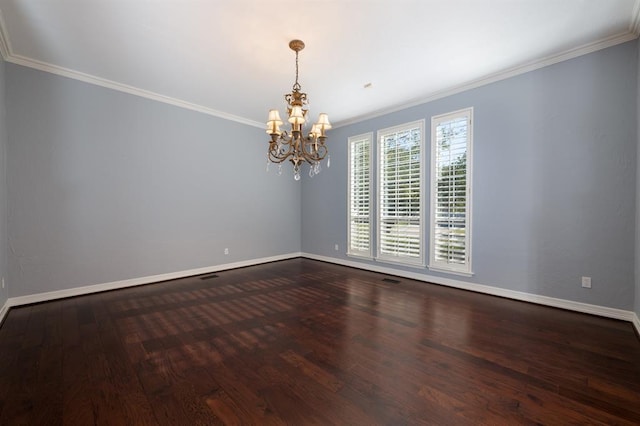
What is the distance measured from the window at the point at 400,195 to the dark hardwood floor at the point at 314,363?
4.19ft

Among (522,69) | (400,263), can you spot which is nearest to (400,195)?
(400,263)

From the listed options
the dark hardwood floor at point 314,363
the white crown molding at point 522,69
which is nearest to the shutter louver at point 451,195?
the white crown molding at point 522,69

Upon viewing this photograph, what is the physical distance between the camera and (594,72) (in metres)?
3.09

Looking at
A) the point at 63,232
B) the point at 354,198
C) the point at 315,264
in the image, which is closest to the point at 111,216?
the point at 63,232

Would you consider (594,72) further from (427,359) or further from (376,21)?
(427,359)

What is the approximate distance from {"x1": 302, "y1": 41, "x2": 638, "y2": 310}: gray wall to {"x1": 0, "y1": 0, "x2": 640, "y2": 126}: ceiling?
302 millimetres

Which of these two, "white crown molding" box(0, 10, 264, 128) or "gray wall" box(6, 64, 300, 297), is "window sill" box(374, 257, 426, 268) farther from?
"white crown molding" box(0, 10, 264, 128)

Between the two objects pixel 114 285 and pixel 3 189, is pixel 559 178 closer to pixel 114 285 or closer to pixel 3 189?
pixel 114 285

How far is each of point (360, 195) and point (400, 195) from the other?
3.05ft

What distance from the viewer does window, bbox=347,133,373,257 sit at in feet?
17.6

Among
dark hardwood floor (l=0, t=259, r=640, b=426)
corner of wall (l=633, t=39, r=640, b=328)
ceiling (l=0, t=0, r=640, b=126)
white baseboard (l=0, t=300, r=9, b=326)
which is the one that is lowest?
dark hardwood floor (l=0, t=259, r=640, b=426)

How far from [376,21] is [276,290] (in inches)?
140

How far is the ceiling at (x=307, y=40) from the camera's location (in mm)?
2512

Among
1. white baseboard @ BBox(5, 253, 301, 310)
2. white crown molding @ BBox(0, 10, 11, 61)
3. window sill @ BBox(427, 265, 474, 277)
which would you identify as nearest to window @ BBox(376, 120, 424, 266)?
window sill @ BBox(427, 265, 474, 277)
